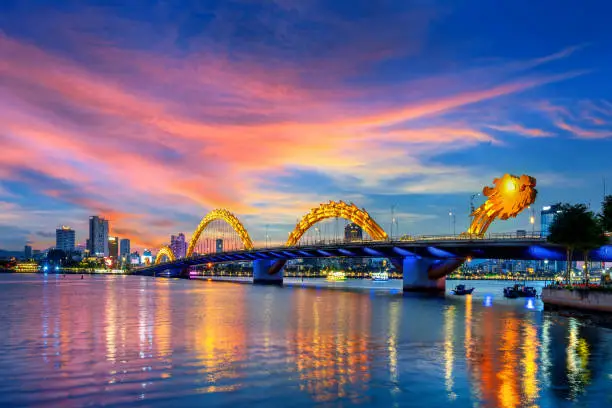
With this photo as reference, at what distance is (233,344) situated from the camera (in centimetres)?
4016

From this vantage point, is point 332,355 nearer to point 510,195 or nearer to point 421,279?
point 510,195

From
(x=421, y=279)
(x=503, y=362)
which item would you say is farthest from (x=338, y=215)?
(x=503, y=362)

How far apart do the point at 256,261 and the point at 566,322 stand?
464ft

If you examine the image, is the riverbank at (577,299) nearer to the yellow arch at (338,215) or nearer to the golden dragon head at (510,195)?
the golden dragon head at (510,195)

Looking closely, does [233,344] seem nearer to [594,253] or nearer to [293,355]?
[293,355]

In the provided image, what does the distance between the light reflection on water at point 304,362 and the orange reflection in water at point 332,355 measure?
0.08m

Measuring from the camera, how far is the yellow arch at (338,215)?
152375 millimetres

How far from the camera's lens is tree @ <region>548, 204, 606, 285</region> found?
70812 millimetres

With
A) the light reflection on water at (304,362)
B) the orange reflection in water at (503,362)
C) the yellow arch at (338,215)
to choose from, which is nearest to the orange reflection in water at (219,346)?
the light reflection on water at (304,362)

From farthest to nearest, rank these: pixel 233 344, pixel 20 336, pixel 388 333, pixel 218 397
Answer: pixel 388 333 → pixel 20 336 → pixel 233 344 → pixel 218 397

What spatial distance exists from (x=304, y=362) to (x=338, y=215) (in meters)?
144

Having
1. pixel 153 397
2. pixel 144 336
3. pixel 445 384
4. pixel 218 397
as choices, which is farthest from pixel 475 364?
pixel 144 336

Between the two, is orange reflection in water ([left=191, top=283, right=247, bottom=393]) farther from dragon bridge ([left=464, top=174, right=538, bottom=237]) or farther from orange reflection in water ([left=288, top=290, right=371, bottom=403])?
dragon bridge ([left=464, top=174, right=538, bottom=237])

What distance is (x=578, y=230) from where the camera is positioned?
233 feet
